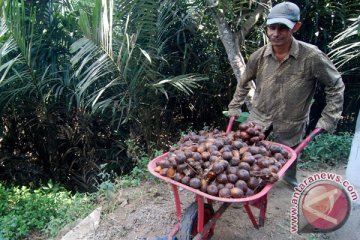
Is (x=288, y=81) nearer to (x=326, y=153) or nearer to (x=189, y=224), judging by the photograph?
(x=189, y=224)

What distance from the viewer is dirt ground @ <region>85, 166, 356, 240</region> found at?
2799 mm

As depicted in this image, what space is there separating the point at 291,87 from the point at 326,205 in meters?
1.12

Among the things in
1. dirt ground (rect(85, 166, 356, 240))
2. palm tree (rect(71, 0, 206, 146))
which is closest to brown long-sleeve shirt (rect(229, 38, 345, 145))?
dirt ground (rect(85, 166, 356, 240))

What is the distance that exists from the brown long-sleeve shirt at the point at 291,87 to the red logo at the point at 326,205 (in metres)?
0.73

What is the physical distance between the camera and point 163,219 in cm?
308

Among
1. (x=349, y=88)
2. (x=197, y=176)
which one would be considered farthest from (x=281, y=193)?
(x=349, y=88)

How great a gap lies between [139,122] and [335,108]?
97.2 inches

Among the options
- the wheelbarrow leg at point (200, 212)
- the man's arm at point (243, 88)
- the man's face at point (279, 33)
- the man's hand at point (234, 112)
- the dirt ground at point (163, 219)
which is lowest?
the dirt ground at point (163, 219)

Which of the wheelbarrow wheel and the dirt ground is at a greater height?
the wheelbarrow wheel

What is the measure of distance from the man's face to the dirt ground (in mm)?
1441

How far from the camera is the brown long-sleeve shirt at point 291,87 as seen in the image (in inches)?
104

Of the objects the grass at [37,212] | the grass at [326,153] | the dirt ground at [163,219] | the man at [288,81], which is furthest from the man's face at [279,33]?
the grass at [37,212]

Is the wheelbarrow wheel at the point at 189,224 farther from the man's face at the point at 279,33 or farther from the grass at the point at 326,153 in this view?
the grass at the point at 326,153

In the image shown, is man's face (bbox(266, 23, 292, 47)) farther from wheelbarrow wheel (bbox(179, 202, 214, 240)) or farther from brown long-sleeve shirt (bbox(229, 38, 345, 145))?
wheelbarrow wheel (bbox(179, 202, 214, 240))
